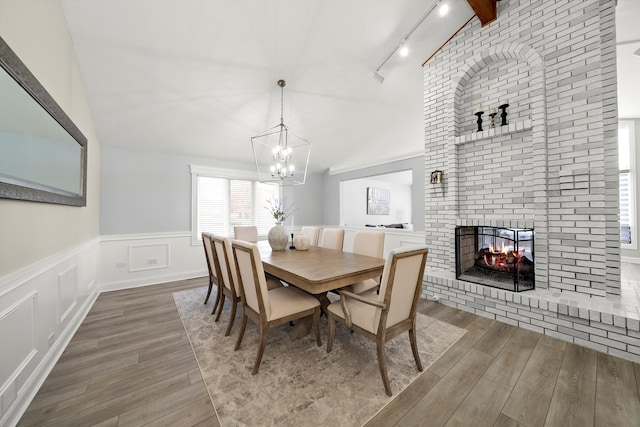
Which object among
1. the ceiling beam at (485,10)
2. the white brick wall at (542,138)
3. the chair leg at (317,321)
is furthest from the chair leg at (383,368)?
the ceiling beam at (485,10)

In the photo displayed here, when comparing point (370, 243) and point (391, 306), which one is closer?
point (391, 306)

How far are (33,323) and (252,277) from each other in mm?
1435

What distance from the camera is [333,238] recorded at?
11.5ft

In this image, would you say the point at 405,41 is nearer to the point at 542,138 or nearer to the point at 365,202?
the point at 542,138

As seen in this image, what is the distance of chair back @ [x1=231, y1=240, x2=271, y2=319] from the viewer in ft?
5.80

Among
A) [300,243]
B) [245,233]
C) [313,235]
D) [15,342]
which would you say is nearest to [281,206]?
[245,233]

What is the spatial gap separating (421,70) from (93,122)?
4.65m

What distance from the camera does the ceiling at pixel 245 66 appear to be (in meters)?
2.34

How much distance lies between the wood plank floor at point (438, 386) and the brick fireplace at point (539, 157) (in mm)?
437

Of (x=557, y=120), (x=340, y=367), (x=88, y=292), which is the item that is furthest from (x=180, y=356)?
(x=557, y=120)

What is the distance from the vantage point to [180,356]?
2.02 meters

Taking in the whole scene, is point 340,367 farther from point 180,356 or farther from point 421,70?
point 421,70

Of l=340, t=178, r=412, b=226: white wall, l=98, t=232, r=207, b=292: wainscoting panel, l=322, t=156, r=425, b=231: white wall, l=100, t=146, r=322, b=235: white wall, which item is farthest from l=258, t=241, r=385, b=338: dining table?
l=340, t=178, r=412, b=226: white wall

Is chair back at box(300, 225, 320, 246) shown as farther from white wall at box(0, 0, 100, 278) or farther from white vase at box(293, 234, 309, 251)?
white wall at box(0, 0, 100, 278)
